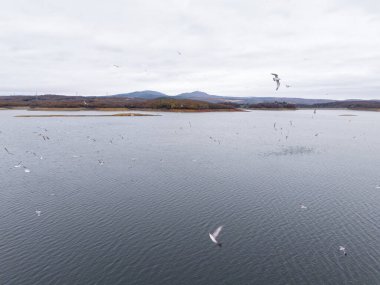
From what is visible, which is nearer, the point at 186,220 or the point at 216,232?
the point at 216,232

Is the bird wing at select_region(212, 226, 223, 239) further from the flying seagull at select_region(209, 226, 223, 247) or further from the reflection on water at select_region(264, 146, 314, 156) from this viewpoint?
the reflection on water at select_region(264, 146, 314, 156)

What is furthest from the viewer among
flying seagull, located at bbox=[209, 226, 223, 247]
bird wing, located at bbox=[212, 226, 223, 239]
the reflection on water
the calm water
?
the reflection on water

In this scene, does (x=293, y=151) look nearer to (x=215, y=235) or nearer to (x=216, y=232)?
(x=216, y=232)

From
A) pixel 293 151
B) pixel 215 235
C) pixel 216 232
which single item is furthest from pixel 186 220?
pixel 293 151

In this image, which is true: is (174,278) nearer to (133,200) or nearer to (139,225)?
(139,225)

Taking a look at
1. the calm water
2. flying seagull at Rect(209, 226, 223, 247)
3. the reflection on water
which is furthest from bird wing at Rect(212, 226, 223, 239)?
the reflection on water

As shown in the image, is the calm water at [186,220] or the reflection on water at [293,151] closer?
the calm water at [186,220]

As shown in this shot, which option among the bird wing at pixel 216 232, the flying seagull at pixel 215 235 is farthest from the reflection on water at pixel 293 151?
the flying seagull at pixel 215 235

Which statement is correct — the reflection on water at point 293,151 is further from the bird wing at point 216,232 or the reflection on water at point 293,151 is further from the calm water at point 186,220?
the bird wing at point 216,232

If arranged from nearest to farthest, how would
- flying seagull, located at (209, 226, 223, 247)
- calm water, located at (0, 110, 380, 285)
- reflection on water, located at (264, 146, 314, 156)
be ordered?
1. calm water, located at (0, 110, 380, 285)
2. flying seagull, located at (209, 226, 223, 247)
3. reflection on water, located at (264, 146, 314, 156)
